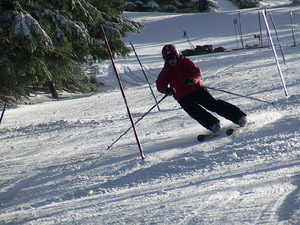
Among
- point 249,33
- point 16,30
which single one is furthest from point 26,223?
point 249,33

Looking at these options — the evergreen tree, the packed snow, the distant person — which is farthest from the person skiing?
the distant person

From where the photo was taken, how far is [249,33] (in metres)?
34.2

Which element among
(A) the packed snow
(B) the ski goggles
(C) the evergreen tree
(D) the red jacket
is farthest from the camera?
(C) the evergreen tree

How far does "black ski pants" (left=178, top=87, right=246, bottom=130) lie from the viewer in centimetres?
590

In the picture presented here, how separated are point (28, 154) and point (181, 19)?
36959mm

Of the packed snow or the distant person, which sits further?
the distant person

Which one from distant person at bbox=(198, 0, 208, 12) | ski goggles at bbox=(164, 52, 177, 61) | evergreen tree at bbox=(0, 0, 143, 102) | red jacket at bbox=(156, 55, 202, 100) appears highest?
ski goggles at bbox=(164, 52, 177, 61)

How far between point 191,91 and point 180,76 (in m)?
0.28

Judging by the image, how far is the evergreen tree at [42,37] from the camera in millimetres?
9344

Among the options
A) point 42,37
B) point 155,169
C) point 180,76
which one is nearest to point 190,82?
point 180,76

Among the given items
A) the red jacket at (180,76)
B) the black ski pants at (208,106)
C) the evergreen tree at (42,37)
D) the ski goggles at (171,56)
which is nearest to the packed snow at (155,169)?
the black ski pants at (208,106)

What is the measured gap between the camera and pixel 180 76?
5953 mm

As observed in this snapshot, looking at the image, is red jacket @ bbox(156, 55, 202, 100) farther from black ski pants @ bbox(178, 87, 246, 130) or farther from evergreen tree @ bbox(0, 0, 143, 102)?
evergreen tree @ bbox(0, 0, 143, 102)

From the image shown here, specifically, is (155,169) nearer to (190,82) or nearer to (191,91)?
(190,82)
